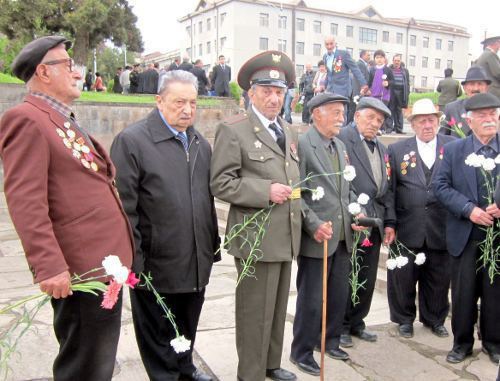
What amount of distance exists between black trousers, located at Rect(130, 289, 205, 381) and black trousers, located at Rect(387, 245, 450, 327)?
1.96m

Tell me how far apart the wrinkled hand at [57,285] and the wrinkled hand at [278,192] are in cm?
136

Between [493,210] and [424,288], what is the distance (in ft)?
3.68

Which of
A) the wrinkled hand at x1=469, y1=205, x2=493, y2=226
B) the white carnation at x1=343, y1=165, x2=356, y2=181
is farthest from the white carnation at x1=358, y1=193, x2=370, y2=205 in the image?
the wrinkled hand at x1=469, y1=205, x2=493, y2=226

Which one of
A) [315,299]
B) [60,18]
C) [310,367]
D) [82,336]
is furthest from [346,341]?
[60,18]

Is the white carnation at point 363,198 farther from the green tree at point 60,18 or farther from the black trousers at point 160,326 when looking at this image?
the green tree at point 60,18

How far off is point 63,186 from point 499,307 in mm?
3240

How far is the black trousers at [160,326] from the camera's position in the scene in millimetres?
3131

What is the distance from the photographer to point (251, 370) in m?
3.21

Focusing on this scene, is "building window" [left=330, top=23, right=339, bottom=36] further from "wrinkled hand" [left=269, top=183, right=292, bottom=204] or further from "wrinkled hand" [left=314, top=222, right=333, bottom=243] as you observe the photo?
"wrinkled hand" [left=269, top=183, right=292, bottom=204]

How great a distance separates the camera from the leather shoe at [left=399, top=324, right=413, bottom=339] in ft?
14.0

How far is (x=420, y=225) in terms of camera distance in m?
4.26

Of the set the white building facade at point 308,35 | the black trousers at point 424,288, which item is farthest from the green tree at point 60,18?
the white building facade at point 308,35

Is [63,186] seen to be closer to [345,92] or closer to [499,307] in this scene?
[499,307]

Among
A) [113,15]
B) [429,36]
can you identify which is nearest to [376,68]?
[113,15]
